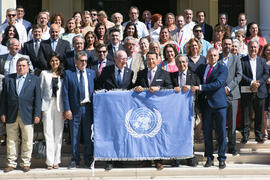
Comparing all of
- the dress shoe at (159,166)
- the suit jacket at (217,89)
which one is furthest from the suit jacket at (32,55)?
the suit jacket at (217,89)

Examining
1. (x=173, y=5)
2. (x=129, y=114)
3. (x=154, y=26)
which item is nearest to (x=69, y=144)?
(x=129, y=114)

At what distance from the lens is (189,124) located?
10.6 meters

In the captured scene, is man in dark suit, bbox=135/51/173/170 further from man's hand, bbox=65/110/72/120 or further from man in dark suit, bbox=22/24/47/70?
man in dark suit, bbox=22/24/47/70

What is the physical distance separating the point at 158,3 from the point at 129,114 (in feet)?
32.3

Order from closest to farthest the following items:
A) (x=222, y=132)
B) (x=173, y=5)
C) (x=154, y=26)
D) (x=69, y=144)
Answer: (x=222, y=132) → (x=69, y=144) → (x=154, y=26) → (x=173, y=5)

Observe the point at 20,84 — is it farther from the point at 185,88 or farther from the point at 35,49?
the point at 185,88

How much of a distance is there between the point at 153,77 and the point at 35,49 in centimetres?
266

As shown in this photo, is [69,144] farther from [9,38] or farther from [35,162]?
[9,38]

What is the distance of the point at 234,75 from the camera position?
11.2m

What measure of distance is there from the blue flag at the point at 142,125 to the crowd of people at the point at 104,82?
0.55 ft

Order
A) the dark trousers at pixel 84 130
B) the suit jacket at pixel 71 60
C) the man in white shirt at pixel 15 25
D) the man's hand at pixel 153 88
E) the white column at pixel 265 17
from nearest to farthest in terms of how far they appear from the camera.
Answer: the man's hand at pixel 153 88, the dark trousers at pixel 84 130, the suit jacket at pixel 71 60, the man in white shirt at pixel 15 25, the white column at pixel 265 17

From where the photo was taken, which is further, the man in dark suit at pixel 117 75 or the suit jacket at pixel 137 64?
the suit jacket at pixel 137 64

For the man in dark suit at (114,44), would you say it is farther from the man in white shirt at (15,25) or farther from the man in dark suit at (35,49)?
the man in white shirt at (15,25)

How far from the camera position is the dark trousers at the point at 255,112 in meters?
11.5
